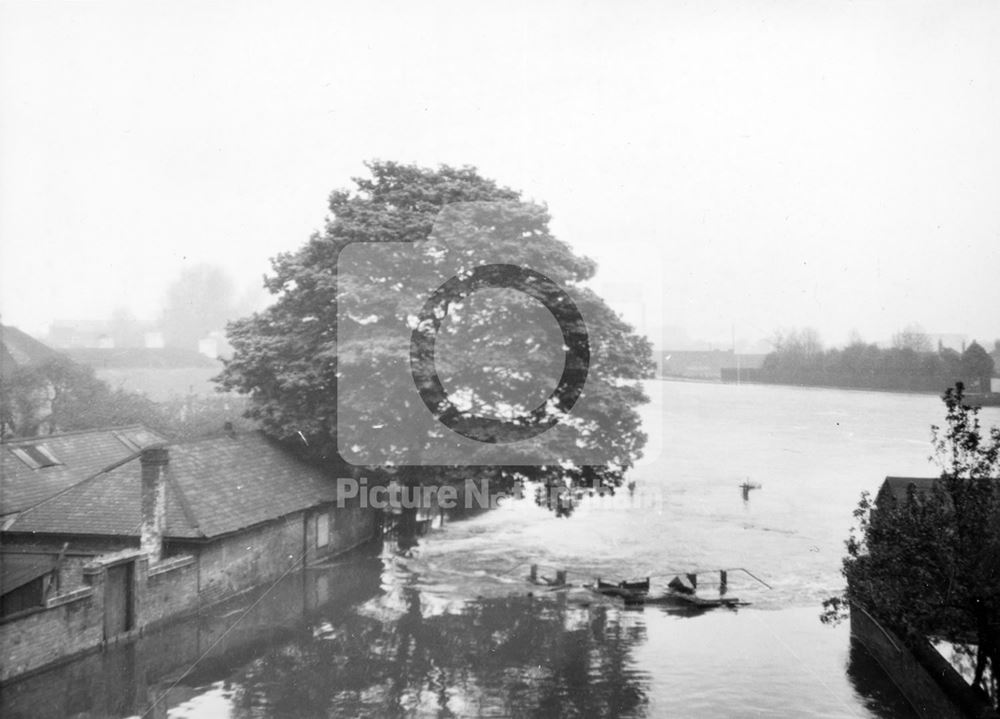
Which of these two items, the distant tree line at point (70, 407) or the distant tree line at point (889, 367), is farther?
the distant tree line at point (70, 407)

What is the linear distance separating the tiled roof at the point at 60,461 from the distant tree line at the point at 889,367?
29208mm

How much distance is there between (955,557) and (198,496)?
18.6 meters

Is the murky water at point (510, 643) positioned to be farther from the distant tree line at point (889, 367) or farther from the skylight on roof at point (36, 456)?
the skylight on roof at point (36, 456)

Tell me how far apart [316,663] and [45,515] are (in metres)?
9.42

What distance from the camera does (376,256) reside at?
81.7 feet

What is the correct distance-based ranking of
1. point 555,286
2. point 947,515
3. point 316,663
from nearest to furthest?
1. point 947,515
2. point 316,663
3. point 555,286

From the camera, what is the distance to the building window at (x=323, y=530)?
2630 cm

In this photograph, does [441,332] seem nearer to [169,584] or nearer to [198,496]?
[198,496]

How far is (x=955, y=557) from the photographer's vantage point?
11.1 meters

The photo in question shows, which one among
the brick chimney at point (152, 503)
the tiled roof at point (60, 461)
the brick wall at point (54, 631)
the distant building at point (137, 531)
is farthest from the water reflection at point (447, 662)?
the tiled roof at point (60, 461)

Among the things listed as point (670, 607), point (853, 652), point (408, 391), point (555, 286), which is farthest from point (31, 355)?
point (853, 652)

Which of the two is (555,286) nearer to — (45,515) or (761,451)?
(45,515)

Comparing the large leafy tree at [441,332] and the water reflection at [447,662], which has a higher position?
the large leafy tree at [441,332]

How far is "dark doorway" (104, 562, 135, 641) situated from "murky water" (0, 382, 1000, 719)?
1.73ft
